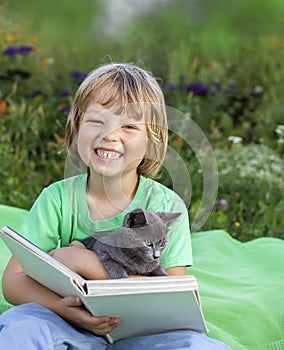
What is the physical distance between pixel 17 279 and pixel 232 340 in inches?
28.9

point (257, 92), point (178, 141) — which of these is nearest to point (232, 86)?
point (257, 92)

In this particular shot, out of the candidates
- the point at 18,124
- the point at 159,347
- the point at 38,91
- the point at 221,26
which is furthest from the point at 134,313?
the point at 221,26

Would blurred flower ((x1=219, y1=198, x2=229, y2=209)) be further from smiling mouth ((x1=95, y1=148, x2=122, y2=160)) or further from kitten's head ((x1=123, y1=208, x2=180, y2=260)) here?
kitten's head ((x1=123, y1=208, x2=180, y2=260))

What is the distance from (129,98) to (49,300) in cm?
63

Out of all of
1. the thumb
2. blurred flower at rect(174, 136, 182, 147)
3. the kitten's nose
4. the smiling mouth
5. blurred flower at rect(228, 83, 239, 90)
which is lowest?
blurred flower at rect(174, 136, 182, 147)

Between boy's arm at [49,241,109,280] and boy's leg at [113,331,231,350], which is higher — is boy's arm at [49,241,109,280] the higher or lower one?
the higher one

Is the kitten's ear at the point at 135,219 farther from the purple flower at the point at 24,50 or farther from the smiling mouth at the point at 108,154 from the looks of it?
the purple flower at the point at 24,50

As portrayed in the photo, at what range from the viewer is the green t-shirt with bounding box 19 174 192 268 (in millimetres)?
2520

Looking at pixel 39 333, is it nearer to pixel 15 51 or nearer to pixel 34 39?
pixel 15 51

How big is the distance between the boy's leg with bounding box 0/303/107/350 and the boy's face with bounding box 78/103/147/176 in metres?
0.45

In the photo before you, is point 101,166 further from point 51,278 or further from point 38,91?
point 38,91

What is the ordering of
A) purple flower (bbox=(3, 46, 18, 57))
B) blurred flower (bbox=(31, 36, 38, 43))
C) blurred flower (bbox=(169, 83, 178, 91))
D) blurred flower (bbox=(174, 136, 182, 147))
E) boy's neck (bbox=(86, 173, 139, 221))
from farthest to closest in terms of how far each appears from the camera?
blurred flower (bbox=(31, 36, 38, 43)) → purple flower (bbox=(3, 46, 18, 57)) → blurred flower (bbox=(169, 83, 178, 91)) → blurred flower (bbox=(174, 136, 182, 147)) → boy's neck (bbox=(86, 173, 139, 221))

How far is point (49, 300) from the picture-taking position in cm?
235


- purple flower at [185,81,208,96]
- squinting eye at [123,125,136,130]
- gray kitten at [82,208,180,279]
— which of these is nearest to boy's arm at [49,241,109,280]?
gray kitten at [82,208,180,279]
